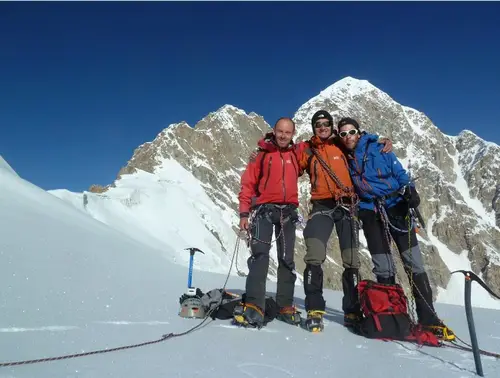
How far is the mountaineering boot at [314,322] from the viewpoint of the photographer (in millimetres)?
4656

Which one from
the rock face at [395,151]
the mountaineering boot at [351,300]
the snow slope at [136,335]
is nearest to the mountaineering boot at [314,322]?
the snow slope at [136,335]

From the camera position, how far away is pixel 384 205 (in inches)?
210

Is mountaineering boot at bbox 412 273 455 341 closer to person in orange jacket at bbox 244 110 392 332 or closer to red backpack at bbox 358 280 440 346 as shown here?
red backpack at bbox 358 280 440 346

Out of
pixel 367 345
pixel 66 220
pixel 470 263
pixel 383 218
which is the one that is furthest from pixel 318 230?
pixel 470 263

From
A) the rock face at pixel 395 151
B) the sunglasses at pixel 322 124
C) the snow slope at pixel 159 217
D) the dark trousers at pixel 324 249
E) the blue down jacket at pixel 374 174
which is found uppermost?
the rock face at pixel 395 151

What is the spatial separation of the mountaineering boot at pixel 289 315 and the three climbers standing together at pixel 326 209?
13mm

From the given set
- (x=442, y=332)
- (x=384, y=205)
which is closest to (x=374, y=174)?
(x=384, y=205)

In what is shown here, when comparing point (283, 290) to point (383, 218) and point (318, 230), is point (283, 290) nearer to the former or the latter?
point (318, 230)

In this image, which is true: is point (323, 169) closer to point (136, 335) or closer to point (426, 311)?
point (426, 311)

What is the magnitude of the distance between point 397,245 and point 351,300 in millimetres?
998

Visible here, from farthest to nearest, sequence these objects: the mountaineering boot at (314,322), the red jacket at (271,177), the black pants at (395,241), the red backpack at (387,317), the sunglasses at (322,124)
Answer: the sunglasses at (322,124)
the red jacket at (271,177)
the black pants at (395,241)
the mountaineering boot at (314,322)
the red backpack at (387,317)

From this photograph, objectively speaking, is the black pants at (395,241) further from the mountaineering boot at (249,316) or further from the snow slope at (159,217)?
the snow slope at (159,217)

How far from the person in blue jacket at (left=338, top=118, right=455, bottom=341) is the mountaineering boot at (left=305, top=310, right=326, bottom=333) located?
105 centimetres

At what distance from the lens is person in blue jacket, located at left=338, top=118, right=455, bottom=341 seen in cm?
512
